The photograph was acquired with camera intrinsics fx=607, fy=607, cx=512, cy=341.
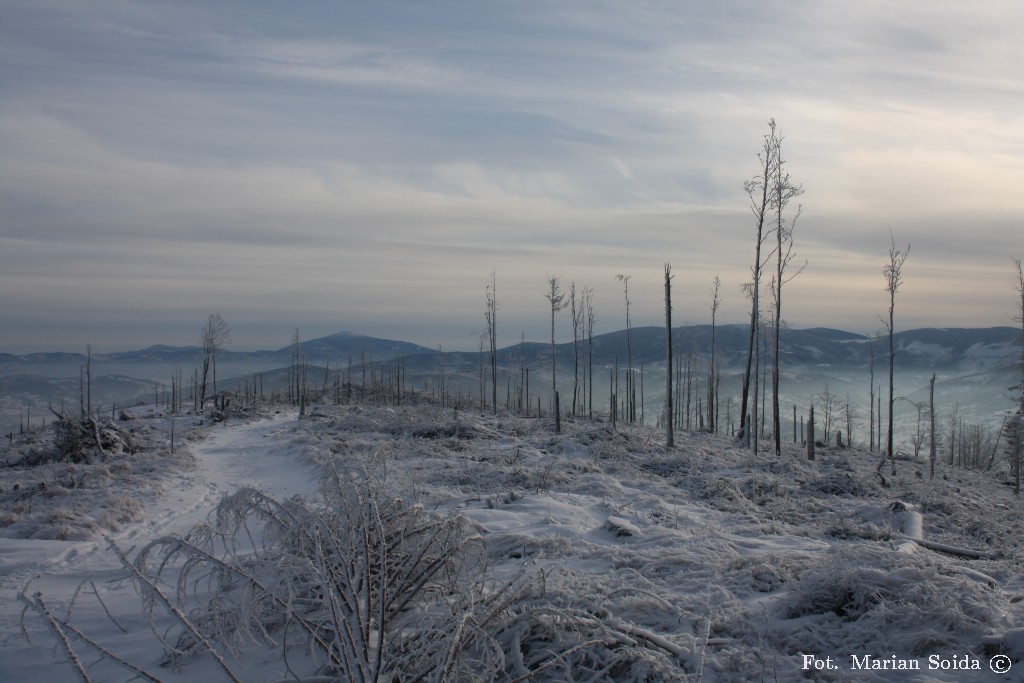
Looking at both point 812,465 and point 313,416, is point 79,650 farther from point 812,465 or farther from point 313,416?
point 313,416

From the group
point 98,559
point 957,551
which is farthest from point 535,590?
point 98,559

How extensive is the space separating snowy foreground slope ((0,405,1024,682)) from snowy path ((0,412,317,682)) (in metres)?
0.05

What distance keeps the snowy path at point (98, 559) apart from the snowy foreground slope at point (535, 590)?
45 millimetres

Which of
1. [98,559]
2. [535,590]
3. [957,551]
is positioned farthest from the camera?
[98,559]

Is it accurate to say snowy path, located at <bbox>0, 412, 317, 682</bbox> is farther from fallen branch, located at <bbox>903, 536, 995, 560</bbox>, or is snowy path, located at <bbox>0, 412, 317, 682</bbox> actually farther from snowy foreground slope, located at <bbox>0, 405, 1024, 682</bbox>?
fallen branch, located at <bbox>903, 536, 995, 560</bbox>

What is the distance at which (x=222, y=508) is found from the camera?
154 inches

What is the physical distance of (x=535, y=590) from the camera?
5578mm

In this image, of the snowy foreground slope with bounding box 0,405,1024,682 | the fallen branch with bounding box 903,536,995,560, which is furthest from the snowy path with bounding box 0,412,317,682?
the fallen branch with bounding box 903,536,995,560

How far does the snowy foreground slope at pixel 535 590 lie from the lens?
4.15m

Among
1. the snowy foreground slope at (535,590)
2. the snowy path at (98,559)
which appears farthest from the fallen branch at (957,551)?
the snowy path at (98,559)

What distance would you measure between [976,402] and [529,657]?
559ft

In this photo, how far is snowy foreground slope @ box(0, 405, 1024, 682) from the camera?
13.6 ft

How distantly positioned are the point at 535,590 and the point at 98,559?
7.70m

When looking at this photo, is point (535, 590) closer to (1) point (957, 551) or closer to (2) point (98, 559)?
(1) point (957, 551)
